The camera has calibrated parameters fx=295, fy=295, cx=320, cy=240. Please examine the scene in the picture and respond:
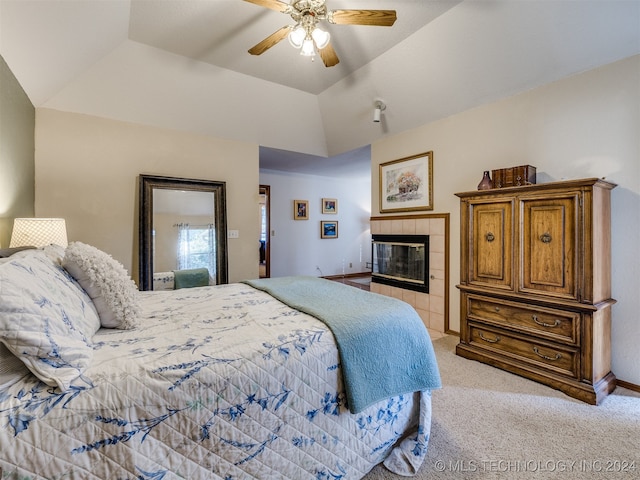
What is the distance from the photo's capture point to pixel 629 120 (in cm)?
214

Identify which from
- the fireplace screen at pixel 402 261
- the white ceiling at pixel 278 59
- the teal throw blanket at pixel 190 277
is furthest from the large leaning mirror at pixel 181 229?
the fireplace screen at pixel 402 261

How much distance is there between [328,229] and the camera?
670 centimetres

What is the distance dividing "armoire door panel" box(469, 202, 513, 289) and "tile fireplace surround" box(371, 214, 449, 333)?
730 mm

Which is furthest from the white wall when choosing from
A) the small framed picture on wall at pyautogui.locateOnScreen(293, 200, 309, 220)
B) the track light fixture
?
the track light fixture

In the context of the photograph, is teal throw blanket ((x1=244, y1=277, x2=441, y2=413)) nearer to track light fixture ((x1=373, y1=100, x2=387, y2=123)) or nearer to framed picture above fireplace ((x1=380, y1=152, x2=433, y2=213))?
framed picture above fireplace ((x1=380, y1=152, x2=433, y2=213))

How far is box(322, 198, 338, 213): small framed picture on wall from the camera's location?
662 cm

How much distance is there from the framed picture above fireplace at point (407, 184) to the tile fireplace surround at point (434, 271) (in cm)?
18

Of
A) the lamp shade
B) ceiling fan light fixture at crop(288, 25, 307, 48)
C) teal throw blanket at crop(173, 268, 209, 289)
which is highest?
ceiling fan light fixture at crop(288, 25, 307, 48)

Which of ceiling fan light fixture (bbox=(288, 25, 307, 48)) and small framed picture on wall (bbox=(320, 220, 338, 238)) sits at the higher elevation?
ceiling fan light fixture (bbox=(288, 25, 307, 48))

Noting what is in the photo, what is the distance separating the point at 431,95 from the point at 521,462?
3.13 m

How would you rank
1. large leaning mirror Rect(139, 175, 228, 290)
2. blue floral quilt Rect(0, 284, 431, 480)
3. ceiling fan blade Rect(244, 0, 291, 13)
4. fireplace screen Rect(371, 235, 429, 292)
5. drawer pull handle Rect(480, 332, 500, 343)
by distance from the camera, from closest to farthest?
blue floral quilt Rect(0, 284, 431, 480)
ceiling fan blade Rect(244, 0, 291, 13)
drawer pull handle Rect(480, 332, 500, 343)
large leaning mirror Rect(139, 175, 228, 290)
fireplace screen Rect(371, 235, 429, 292)

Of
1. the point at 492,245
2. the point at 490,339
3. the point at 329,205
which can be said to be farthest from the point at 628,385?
the point at 329,205

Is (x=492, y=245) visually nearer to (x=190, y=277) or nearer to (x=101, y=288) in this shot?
(x=101, y=288)

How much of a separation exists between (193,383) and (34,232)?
195 cm
